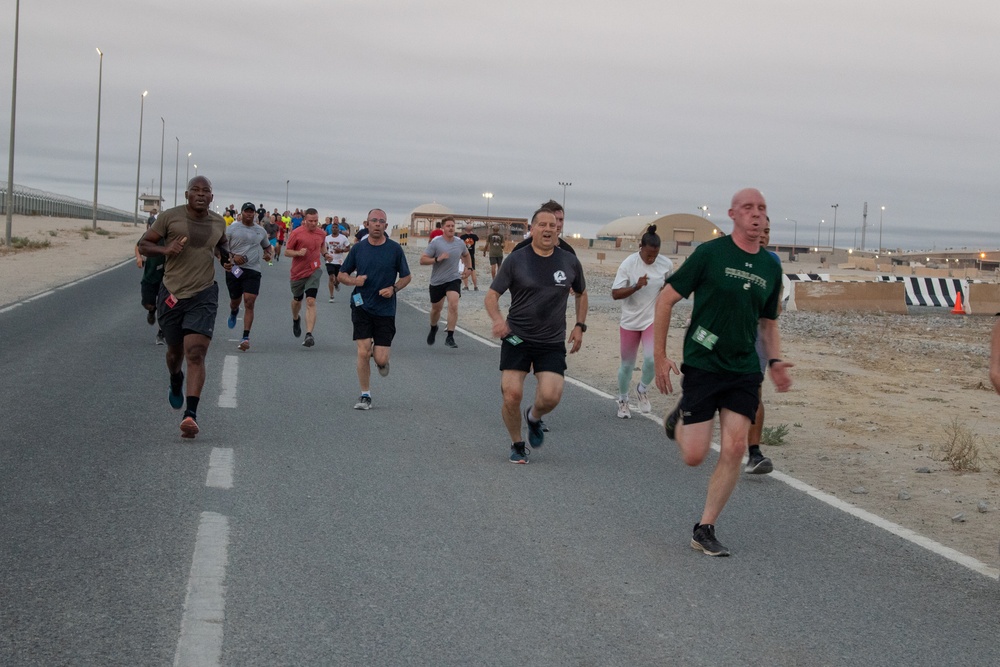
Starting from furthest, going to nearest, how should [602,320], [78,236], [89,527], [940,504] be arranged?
[78,236], [602,320], [940,504], [89,527]

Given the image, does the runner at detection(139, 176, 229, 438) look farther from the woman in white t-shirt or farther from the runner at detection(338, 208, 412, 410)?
the woman in white t-shirt

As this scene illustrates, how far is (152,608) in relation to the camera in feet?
15.8

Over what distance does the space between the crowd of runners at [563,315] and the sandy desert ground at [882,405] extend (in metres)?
1.09

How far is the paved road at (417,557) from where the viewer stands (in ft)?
15.0

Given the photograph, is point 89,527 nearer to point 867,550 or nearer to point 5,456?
point 5,456

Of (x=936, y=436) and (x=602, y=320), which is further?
(x=602, y=320)

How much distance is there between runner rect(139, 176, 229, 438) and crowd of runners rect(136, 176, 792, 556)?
0.01 metres

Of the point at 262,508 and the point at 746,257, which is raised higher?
the point at 746,257

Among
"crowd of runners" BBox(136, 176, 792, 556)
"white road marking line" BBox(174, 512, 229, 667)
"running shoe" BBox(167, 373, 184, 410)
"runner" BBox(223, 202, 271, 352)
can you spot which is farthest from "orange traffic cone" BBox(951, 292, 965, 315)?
"white road marking line" BBox(174, 512, 229, 667)

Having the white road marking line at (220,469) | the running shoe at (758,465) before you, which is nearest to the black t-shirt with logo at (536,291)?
the running shoe at (758,465)

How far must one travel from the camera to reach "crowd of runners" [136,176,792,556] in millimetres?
6246

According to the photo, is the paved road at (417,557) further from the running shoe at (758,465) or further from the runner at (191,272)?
the runner at (191,272)

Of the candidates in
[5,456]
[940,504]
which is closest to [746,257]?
[940,504]

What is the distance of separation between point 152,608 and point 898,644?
3052mm
